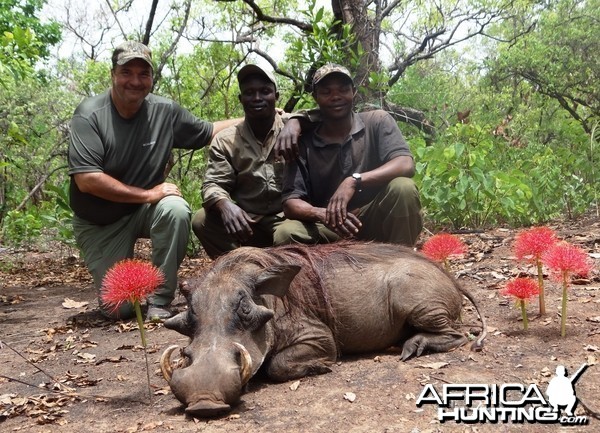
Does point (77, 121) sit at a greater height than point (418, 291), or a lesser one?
greater

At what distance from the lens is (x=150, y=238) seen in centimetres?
525

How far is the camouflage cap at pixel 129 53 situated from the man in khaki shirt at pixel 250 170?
90 cm

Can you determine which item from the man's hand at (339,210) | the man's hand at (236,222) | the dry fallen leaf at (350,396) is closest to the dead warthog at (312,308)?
the man's hand at (339,210)

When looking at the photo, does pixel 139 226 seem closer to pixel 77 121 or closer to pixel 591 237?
pixel 77 121

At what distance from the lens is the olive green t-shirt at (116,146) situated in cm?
509

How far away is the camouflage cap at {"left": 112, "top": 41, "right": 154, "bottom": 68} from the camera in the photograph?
5117mm

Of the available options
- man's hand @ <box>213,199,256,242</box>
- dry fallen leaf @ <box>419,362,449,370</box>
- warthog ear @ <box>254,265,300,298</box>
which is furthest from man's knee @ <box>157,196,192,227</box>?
dry fallen leaf @ <box>419,362,449,370</box>

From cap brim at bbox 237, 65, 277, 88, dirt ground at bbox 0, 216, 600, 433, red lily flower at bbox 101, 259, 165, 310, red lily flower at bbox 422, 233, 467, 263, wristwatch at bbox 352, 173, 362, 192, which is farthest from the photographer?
cap brim at bbox 237, 65, 277, 88

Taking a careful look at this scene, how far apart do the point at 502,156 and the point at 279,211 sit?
14.0ft

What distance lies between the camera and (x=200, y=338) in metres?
3.03

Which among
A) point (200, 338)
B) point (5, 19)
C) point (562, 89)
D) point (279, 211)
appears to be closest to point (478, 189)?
point (279, 211)
